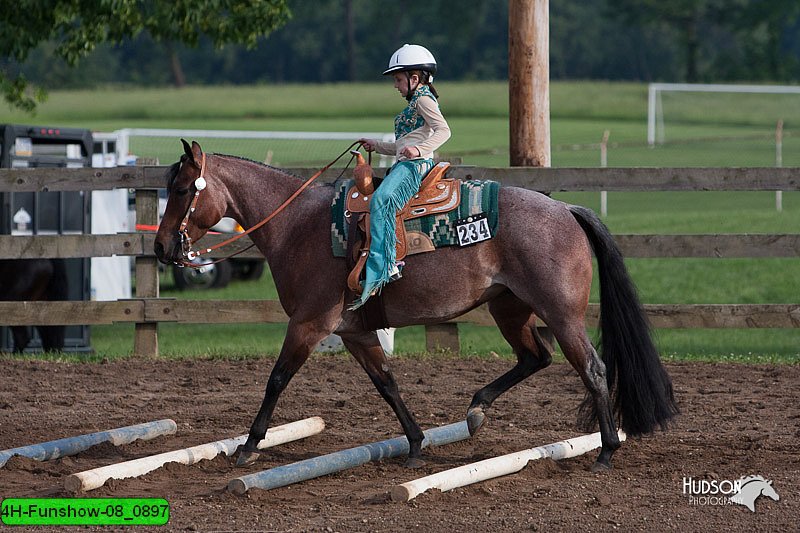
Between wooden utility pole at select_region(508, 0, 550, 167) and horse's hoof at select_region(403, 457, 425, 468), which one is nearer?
horse's hoof at select_region(403, 457, 425, 468)

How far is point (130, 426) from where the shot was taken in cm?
722

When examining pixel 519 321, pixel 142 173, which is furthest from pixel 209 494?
pixel 142 173

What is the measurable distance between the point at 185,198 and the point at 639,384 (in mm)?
2822

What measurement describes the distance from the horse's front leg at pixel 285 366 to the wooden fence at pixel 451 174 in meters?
3.06

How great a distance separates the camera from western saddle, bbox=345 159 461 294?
6.37m

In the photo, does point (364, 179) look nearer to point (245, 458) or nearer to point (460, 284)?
point (460, 284)

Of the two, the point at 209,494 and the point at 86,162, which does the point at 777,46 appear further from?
the point at 209,494

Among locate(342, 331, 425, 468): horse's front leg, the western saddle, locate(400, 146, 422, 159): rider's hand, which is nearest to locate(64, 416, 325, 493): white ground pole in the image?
locate(342, 331, 425, 468): horse's front leg

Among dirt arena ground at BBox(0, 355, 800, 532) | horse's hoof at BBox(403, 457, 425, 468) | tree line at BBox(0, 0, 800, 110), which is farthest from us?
tree line at BBox(0, 0, 800, 110)

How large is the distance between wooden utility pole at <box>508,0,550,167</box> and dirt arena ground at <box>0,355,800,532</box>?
1958 millimetres

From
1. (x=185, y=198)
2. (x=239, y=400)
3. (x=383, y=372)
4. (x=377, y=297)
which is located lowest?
(x=239, y=400)

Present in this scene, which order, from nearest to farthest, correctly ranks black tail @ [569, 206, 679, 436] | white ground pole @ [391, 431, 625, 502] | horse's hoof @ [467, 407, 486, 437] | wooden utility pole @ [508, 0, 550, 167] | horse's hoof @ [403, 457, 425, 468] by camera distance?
white ground pole @ [391, 431, 625, 502] → horse's hoof @ [403, 457, 425, 468] → black tail @ [569, 206, 679, 436] → horse's hoof @ [467, 407, 486, 437] → wooden utility pole @ [508, 0, 550, 167]

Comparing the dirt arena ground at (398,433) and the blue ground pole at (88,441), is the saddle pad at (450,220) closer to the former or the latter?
the dirt arena ground at (398,433)

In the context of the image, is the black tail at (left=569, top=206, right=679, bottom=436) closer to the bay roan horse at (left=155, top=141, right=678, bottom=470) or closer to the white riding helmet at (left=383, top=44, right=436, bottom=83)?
the bay roan horse at (left=155, top=141, right=678, bottom=470)
